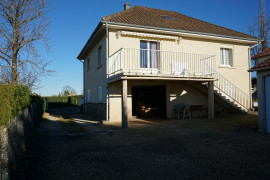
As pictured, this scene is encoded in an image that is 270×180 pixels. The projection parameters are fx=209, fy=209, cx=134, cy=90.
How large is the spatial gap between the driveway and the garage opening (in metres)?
6.99

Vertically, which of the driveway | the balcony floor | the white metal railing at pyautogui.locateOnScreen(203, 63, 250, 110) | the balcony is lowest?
the driveway

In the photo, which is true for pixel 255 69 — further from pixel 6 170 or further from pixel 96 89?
pixel 96 89

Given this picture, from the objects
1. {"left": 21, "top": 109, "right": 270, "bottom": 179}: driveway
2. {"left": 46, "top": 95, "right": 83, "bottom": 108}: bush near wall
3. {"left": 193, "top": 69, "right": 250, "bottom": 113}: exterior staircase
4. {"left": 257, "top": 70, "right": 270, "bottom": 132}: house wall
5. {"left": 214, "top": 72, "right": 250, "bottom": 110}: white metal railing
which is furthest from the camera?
{"left": 46, "top": 95, "right": 83, "bottom": 108}: bush near wall

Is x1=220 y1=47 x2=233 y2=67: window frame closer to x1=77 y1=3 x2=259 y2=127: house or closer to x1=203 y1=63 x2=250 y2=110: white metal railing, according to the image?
x1=77 y1=3 x2=259 y2=127: house

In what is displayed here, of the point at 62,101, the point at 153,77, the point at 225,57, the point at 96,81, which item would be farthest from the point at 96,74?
the point at 62,101

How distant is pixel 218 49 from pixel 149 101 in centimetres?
604

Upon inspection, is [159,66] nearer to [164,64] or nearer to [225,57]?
[164,64]

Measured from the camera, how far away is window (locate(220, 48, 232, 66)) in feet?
48.0

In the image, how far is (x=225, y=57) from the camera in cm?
1473

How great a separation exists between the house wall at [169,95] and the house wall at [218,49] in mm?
2108

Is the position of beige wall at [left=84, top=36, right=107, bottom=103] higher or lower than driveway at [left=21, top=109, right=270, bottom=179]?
higher

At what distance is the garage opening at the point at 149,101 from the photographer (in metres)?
14.5

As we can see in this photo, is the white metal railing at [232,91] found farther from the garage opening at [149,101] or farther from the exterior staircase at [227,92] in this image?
the garage opening at [149,101]

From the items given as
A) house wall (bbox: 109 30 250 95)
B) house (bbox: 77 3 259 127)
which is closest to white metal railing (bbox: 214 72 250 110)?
house (bbox: 77 3 259 127)
